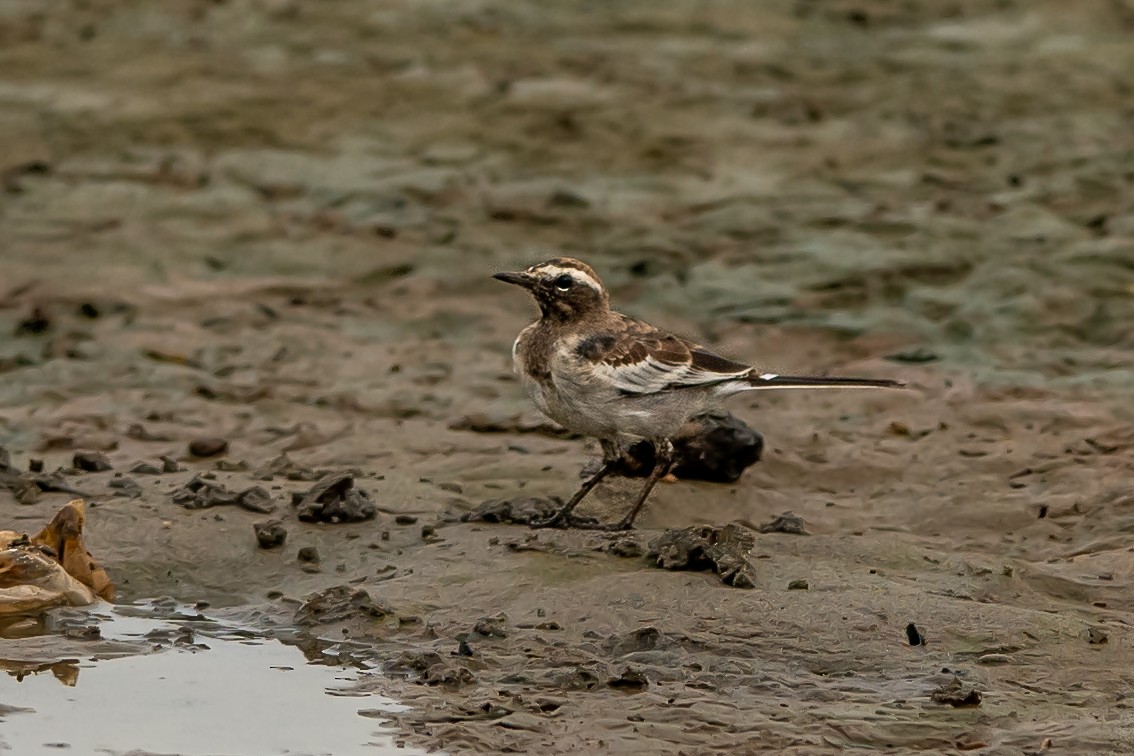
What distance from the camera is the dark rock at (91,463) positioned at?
1030cm

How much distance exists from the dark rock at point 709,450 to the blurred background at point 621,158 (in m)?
→ 2.38

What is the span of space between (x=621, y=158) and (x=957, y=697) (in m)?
8.60

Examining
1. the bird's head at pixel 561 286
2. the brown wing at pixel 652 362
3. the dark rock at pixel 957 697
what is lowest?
the dark rock at pixel 957 697

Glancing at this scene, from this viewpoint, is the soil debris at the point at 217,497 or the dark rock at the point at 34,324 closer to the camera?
the soil debris at the point at 217,497

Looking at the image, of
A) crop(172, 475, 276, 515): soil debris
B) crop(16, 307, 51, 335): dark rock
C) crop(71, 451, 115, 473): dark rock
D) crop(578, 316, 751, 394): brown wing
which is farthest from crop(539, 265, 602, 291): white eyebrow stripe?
crop(16, 307, 51, 335): dark rock

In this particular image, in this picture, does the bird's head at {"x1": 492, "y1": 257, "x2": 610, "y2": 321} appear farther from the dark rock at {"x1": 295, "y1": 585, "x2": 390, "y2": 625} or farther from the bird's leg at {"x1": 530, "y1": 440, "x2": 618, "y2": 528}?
the dark rock at {"x1": 295, "y1": 585, "x2": 390, "y2": 625}

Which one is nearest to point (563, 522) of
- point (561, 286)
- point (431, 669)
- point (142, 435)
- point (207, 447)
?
point (561, 286)

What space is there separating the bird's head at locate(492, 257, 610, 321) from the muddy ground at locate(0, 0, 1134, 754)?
103 cm

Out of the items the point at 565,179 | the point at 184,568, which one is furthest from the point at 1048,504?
the point at 565,179

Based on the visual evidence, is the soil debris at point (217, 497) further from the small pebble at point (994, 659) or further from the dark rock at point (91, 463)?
the small pebble at point (994, 659)

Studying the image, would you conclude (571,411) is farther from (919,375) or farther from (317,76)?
(317,76)

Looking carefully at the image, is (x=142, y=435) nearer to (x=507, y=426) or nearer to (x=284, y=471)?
(x=284, y=471)

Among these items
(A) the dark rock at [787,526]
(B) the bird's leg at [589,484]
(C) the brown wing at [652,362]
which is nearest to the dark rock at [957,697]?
(A) the dark rock at [787,526]

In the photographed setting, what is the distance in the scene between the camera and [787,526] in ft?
31.3
